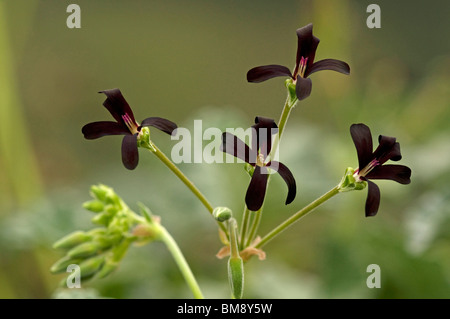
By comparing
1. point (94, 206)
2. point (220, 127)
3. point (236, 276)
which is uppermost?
point (220, 127)

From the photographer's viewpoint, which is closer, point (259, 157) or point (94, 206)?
point (259, 157)

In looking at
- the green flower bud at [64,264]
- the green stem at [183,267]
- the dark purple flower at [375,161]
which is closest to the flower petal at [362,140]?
the dark purple flower at [375,161]

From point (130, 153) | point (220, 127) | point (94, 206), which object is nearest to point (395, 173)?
point (130, 153)

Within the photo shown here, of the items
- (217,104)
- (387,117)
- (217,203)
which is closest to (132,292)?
(217,203)

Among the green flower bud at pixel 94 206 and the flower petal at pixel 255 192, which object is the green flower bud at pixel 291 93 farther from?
the green flower bud at pixel 94 206

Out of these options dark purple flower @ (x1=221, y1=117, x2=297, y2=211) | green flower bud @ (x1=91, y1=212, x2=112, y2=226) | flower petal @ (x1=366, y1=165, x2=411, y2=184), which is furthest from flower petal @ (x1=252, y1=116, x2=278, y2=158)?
green flower bud @ (x1=91, y1=212, x2=112, y2=226)

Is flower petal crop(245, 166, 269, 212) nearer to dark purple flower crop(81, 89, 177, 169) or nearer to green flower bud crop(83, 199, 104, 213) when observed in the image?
dark purple flower crop(81, 89, 177, 169)

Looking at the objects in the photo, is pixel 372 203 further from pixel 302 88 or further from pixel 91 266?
pixel 91 266

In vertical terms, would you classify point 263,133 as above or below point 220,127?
below
